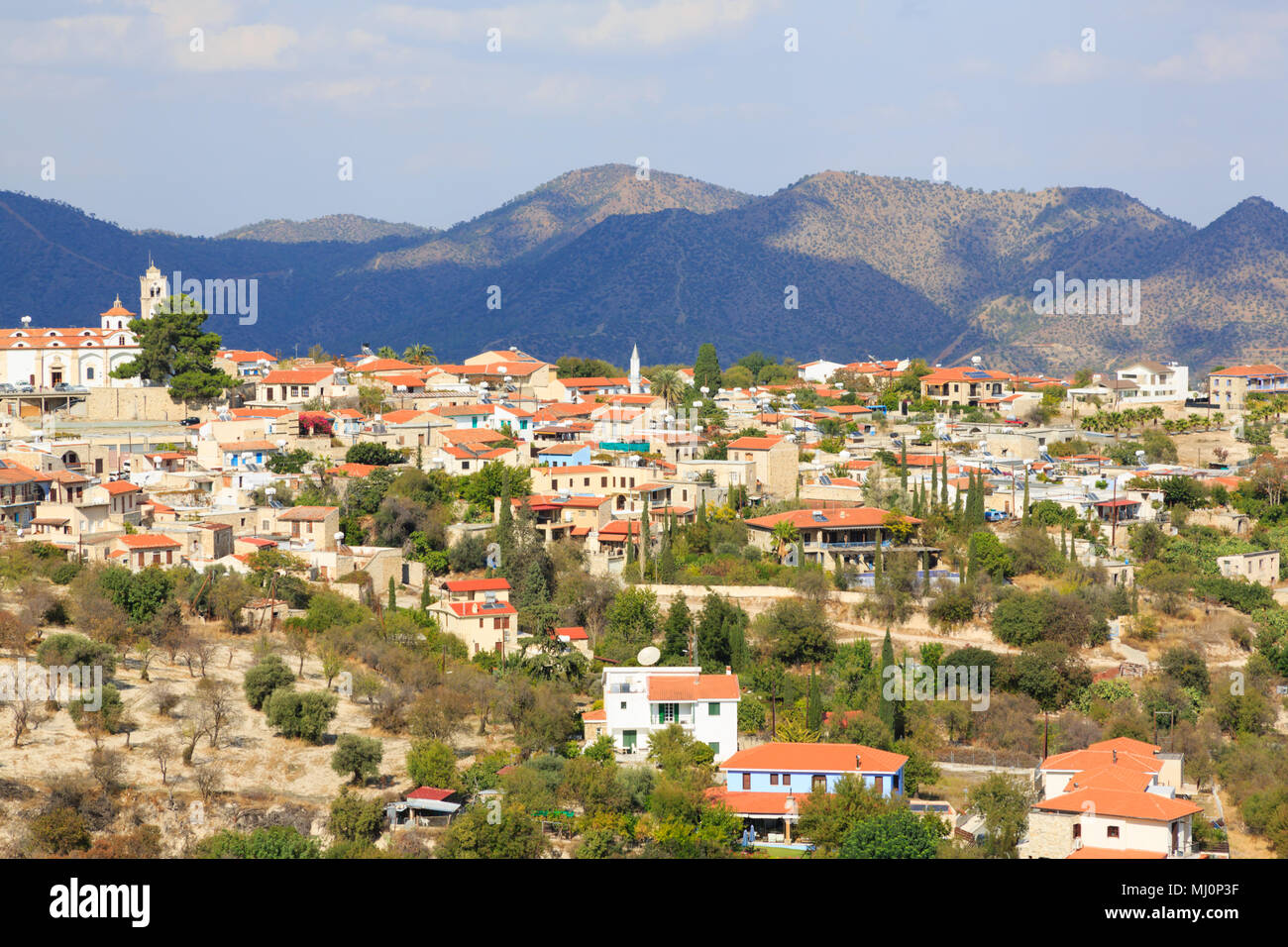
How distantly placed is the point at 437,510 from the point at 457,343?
325ft

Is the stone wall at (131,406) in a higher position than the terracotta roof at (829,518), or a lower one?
higher

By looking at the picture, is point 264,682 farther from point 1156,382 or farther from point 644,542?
point 1156,382

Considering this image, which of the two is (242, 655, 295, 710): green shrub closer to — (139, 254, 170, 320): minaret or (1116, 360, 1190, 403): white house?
(139, 254, 170, 320): minaret

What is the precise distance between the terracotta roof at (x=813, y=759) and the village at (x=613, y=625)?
0.09 m

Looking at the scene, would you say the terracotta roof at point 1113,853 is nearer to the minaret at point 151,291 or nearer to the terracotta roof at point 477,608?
the terracotta roof at point 477,608

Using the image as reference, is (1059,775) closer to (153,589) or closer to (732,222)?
(153,589)

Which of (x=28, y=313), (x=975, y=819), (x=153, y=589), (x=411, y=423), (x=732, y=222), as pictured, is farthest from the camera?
(x=732, y=222)

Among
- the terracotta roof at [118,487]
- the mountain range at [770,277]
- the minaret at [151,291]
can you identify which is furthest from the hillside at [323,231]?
the terracotta roof at [118,487]

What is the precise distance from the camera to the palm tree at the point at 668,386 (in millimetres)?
50500

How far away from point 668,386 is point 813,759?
31.8m

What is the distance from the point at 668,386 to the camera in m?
51.6

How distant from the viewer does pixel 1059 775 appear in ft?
66.3

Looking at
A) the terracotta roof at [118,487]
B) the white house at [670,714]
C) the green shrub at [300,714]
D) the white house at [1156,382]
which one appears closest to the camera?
the green shrub at [300,714]
